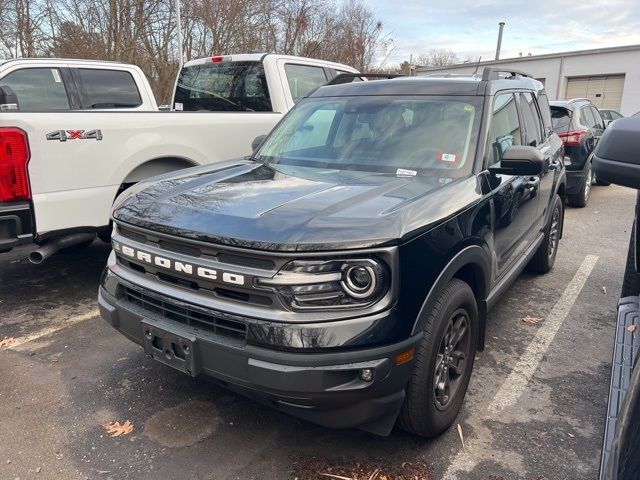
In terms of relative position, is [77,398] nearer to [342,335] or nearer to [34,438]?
[34,438]

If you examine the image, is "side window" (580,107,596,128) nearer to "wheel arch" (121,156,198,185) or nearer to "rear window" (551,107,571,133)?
"rear window" (551,107,571,133)

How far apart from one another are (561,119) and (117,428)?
8.56m

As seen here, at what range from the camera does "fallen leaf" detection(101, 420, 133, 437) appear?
2.84 m

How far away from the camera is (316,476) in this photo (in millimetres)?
2521

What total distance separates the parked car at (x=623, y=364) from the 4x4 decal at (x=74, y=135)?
3.67 meters

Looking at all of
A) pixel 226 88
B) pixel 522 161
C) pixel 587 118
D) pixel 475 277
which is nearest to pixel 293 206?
pixel 475 277

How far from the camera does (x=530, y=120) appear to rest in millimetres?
4484

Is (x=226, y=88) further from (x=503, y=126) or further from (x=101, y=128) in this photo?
(x=503, y=126)

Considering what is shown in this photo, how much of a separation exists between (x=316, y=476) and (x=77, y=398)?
1.63 metres

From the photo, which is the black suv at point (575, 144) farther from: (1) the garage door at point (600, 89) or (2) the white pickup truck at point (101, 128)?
(1) the garage door at point (600, 89)

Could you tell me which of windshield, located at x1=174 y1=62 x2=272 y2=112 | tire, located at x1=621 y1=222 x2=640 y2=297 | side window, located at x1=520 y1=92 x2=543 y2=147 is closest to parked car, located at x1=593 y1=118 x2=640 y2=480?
tire, located at x1=621 y1=222 x2=640 y2=297

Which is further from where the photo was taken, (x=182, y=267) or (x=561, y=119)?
(x=561, y=119)

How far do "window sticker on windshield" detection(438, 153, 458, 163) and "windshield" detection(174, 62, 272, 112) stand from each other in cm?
315

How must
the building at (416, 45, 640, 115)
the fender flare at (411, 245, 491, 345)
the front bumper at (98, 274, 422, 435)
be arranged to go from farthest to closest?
the building at (416, 45, 640, 115), the fender flare at (411, 245, 491, 345), the front bumper at (98, 274, 422, 435)
